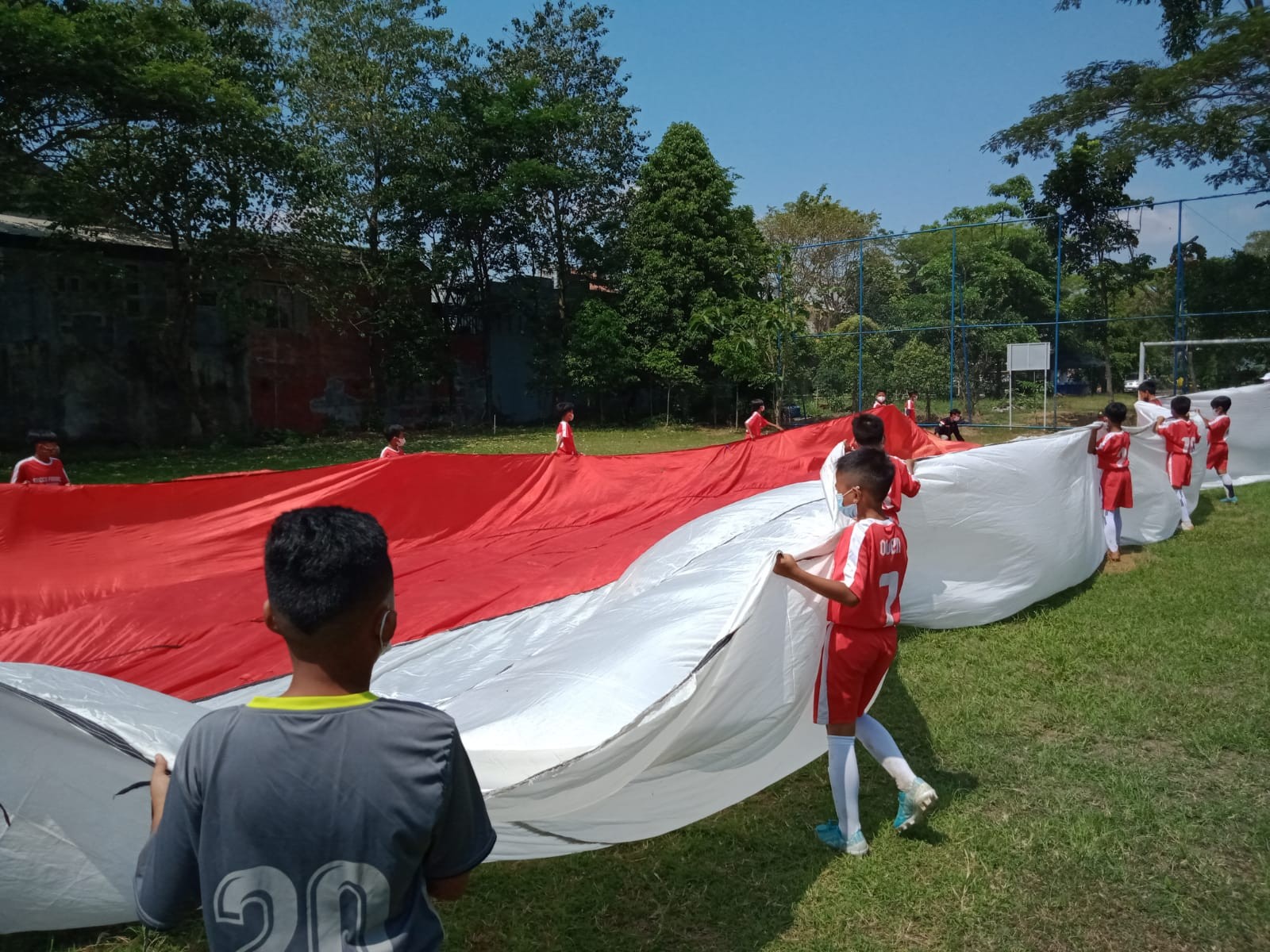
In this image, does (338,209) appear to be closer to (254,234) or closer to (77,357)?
(254,234)

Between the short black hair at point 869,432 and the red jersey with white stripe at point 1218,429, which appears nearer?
the short black hair at point 869,432

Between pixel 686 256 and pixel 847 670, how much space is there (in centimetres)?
2284

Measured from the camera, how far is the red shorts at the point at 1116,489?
23.8 feet

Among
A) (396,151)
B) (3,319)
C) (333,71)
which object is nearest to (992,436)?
(396,151)

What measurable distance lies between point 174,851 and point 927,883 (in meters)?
2.64

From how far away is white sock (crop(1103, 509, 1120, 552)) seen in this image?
7391mm

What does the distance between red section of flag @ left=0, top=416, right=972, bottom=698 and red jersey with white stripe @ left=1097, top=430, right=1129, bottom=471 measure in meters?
2.86

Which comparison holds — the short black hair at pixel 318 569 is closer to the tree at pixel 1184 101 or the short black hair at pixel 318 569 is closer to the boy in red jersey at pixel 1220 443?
the boy in red jersey at pixel 1220 443

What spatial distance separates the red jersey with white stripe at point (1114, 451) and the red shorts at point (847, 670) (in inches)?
189

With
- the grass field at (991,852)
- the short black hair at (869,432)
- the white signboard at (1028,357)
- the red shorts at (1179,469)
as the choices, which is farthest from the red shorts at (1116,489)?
the white signboard at (1028,357)

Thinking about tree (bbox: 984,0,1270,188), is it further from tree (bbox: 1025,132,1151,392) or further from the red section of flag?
the red section of flag

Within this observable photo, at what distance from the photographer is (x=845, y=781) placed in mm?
3303

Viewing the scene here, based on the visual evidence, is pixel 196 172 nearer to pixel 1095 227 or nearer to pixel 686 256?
pixel 686 256

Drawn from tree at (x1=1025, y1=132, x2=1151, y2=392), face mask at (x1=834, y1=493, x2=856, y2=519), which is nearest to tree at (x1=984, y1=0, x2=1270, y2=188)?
tree at (x1=1025, y1=132, x2=1151, y2=392)
